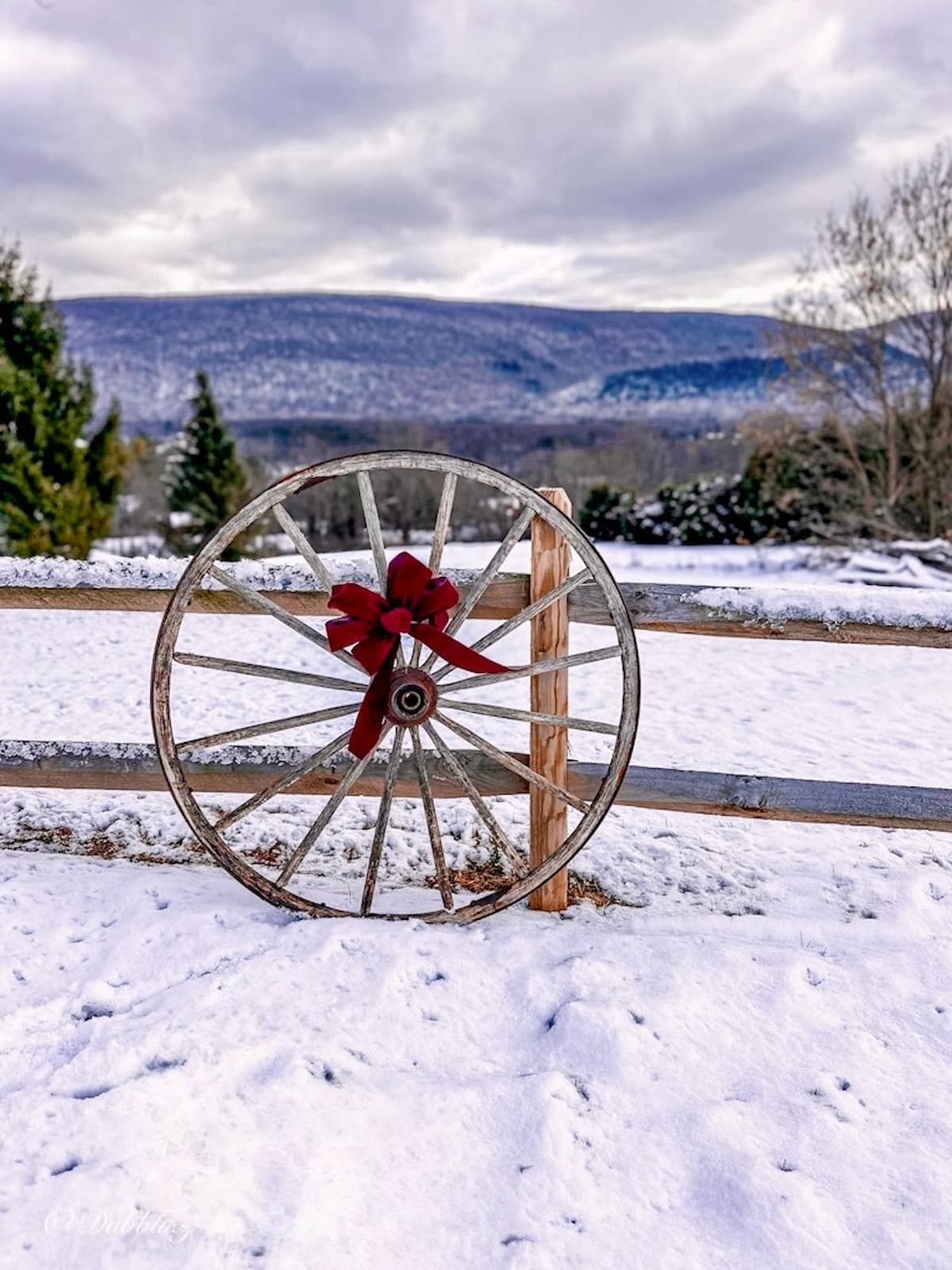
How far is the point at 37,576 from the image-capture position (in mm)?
3135

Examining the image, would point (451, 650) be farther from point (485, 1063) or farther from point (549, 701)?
point (485, 1063)

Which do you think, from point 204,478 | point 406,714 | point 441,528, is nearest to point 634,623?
point 441,528

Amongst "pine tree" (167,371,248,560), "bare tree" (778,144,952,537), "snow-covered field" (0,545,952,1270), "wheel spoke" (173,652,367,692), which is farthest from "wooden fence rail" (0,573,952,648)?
"pine tree" (167,371,248,560)

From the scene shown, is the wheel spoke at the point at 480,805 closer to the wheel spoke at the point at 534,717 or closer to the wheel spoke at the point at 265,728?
the wheel spoke at the point at 534,717

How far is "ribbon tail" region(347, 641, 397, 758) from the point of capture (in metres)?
2.47

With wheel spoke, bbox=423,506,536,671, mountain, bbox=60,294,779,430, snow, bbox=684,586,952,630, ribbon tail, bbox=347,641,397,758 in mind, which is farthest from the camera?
mountain, bbox=60,294,779,430

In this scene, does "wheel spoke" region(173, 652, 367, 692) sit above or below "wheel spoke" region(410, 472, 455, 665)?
below

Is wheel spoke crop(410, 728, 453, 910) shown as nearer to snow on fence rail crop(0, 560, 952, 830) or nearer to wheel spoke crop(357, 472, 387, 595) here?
snow on fence rail crop(0, 560, 952, 830)

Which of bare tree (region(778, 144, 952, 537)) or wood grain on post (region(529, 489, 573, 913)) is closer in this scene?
wood grain on post (region(529, 489, 573, 913))

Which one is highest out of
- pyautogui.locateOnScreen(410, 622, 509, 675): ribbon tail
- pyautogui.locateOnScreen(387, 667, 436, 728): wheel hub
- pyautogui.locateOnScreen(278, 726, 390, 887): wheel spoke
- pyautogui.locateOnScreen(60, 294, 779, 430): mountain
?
pyautogui.locateOnScreen(60, 294, 779, 430): mountain

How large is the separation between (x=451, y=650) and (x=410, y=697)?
22 centimetres

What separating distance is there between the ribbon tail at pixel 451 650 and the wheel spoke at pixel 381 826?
17.3 inches

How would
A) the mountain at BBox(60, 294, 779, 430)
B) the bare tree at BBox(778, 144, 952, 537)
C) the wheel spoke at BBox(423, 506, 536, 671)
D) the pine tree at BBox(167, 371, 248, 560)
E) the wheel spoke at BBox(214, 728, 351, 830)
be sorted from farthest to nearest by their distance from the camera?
the mountain at BBox(60, 294, 779, 430), the pine tree at BBox(167, 371, 248, 560), the bare tree at BBox(778, 144, 952, 537), the wheel spoke at BBox(214, 728, 351, 830), the wheel spoke at BBox(423, 506, 536, 671)

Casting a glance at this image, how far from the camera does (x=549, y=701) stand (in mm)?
2871
